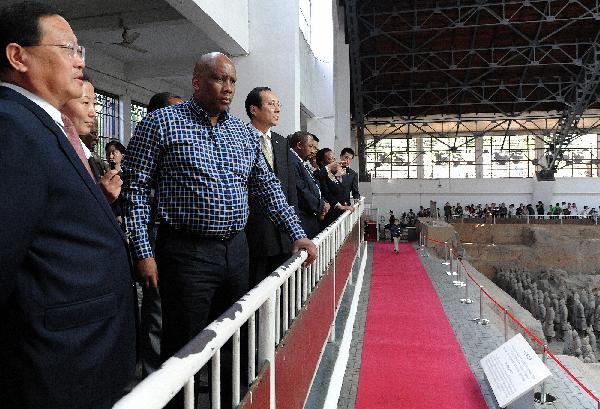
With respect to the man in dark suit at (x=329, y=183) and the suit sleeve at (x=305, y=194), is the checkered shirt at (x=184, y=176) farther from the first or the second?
the man in dark suit at (x=329, y=183)

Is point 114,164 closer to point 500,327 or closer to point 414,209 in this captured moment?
point 500,327

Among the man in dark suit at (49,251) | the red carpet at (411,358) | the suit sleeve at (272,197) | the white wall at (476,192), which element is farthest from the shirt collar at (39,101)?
the white wall at (476,192)

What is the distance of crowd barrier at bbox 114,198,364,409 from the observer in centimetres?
98

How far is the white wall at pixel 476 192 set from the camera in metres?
25.4

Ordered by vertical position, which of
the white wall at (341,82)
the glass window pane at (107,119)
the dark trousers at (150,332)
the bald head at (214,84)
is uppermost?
the white wall at (341,82)

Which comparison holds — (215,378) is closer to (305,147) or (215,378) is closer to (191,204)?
(191,204)

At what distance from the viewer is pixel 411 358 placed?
549 centimetres

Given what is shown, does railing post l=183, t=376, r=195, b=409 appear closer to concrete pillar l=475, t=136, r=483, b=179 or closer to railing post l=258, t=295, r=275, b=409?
railing post l=258, t=295, r=275, b=409

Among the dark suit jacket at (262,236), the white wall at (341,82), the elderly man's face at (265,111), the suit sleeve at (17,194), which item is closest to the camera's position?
the suit sleeve at (17,194)

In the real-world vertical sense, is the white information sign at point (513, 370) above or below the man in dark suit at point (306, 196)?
below

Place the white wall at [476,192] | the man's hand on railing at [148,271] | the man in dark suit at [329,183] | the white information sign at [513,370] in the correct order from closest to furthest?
1. the man's hand on railing at [148,271]
2. the white information sign at [513,370]
3. the man in dark suit at [329,183]
4. the white wall at [476,192]

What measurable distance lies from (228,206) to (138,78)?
10.3 metres

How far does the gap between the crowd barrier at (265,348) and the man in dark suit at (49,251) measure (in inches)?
7.9

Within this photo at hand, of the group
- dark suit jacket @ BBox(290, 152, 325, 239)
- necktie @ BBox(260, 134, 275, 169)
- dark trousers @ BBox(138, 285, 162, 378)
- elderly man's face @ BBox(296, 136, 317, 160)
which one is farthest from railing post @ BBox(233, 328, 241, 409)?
elderly man's face @ BBox(296, 136, 317, 160)
